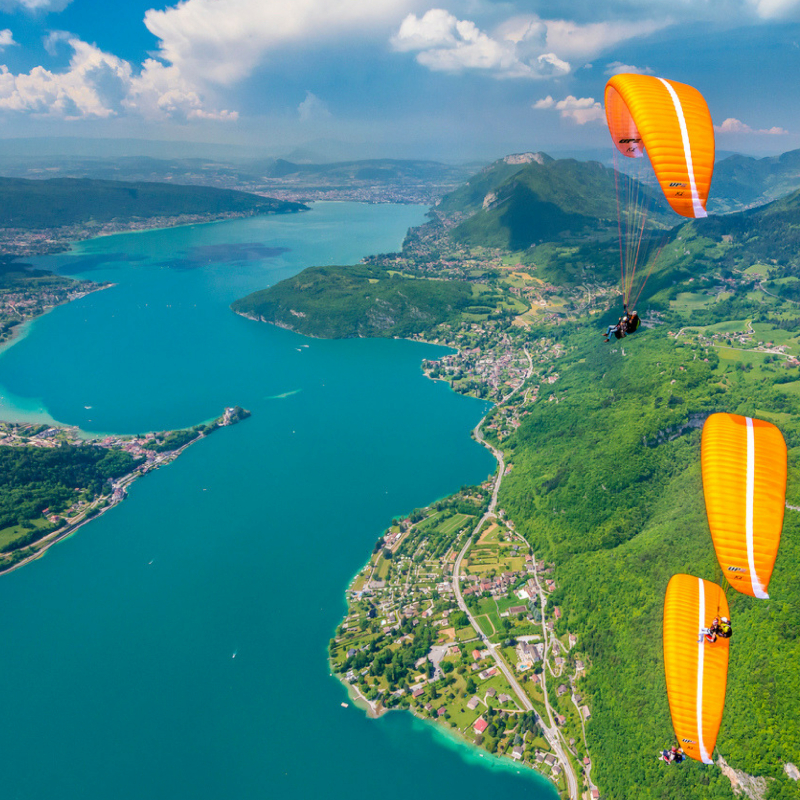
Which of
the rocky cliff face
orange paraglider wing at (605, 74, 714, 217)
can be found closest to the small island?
the rocky cliff face

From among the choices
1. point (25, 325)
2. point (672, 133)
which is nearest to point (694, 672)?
point (672, 133)

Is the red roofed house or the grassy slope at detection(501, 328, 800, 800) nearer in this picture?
the grassy slope at detection(501, 328, 800, 800)

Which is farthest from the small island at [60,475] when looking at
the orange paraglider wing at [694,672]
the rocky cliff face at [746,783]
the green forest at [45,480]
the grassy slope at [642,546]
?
the rocky cliff face at [746,783]

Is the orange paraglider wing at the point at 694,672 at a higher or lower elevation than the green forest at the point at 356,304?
higher

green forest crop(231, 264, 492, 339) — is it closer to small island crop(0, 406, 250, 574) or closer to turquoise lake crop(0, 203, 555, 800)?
turquoise lake crop(0, 203, 555, 800)

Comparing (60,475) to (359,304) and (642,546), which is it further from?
(359,304)

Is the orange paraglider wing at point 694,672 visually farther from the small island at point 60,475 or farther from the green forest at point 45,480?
the green forest at point 45,480
